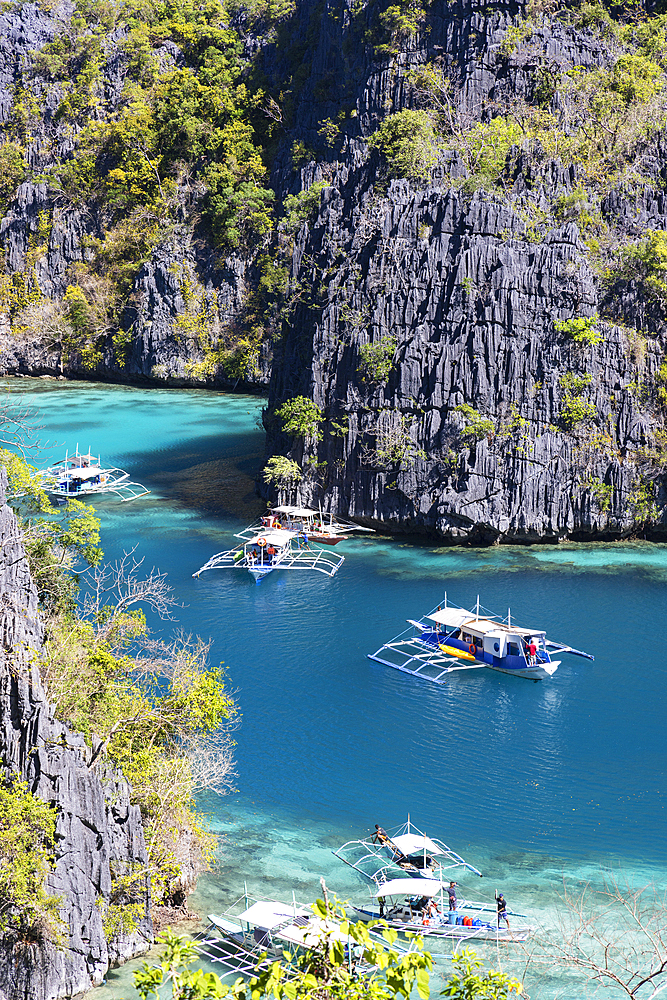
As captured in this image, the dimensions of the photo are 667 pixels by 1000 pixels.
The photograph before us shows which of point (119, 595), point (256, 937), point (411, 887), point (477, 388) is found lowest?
point (256, 937)

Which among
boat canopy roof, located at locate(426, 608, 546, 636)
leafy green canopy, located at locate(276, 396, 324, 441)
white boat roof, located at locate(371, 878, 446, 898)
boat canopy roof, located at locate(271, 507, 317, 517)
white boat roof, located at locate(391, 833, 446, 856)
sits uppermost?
leafy green canopy, located at locate(276, 396, 324, 441)

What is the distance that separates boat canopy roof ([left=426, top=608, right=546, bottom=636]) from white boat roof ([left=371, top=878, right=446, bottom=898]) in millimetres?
18590

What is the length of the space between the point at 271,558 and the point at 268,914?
113ft

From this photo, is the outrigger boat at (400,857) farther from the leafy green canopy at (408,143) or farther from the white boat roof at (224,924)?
the leafy green canopy at (408,143)

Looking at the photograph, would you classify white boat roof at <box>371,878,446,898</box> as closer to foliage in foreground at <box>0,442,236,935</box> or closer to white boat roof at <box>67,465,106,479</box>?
foliage in foreground at <box>0,442,236,935</box>

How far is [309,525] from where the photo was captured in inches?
2608

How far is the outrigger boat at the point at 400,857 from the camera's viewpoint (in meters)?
31.6

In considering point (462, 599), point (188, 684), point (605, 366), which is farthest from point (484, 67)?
point (188, 684)

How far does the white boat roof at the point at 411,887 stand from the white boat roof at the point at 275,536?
3294cm

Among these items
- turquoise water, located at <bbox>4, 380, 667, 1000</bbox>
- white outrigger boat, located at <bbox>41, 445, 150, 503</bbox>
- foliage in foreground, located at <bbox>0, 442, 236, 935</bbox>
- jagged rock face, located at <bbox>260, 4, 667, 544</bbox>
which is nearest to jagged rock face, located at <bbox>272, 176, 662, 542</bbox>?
jagged rock face, located at <bbox>260, 4, 667, 544</bbox>

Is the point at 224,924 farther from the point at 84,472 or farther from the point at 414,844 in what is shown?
the point at 84,472

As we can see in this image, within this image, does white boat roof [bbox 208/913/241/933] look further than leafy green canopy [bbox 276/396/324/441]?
No

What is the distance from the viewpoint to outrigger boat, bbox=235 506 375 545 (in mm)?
65250

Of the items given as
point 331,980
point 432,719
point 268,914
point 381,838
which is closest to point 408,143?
point 432,719
